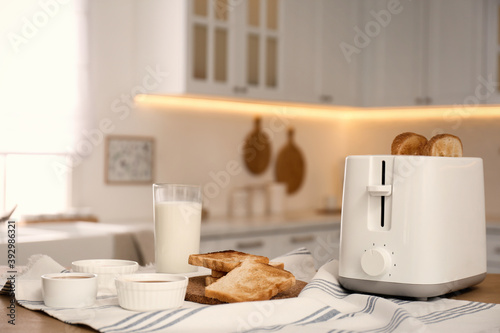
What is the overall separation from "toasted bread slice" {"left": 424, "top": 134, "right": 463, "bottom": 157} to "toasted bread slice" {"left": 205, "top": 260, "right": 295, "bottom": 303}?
0.36 meters

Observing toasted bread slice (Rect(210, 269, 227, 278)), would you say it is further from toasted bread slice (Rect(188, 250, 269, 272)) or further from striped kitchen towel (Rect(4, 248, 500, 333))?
striped kitchen towel (Rect(4, 248, 500, 333))

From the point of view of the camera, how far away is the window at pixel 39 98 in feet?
9.84

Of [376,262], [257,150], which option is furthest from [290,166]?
[376,262]

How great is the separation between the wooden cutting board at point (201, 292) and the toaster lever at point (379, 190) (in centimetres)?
21

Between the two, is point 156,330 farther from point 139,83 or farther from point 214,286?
point 139,83

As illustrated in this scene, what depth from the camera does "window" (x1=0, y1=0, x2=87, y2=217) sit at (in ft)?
9.84

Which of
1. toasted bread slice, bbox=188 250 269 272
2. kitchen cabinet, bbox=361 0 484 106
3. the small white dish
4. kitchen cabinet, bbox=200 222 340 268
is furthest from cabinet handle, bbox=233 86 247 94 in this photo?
the small white dish

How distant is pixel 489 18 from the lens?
12.6 feet

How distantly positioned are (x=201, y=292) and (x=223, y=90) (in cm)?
244

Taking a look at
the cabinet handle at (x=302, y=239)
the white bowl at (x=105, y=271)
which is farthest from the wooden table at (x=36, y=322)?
the cabinet handle at (x=302, y=239)

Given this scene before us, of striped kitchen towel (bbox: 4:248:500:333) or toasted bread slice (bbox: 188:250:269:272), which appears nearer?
striped kitchen towel (bbox: 4:248:500:333)

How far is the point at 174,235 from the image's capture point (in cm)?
128

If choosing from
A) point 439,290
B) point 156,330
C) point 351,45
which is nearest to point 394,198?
point 439,290

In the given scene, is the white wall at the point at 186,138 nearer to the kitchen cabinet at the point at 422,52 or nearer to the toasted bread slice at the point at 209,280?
the kitchen cabinet at the point at 422,52
